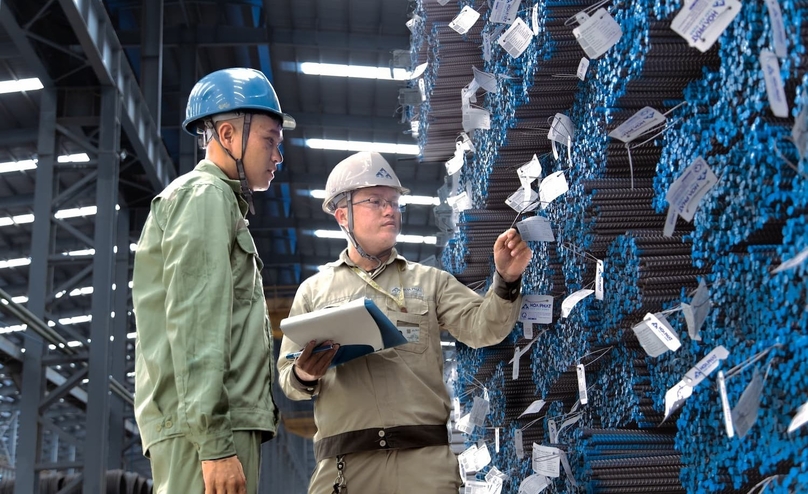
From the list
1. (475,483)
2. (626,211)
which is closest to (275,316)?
(475,483)

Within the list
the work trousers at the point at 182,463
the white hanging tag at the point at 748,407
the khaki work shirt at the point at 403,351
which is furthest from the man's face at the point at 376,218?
the white hanging tag at the point at 748,407

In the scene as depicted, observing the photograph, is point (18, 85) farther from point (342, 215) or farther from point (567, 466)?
point (567, 466)

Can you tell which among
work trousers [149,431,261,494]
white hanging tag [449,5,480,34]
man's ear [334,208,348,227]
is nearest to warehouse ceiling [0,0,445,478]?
man's ear [334,208,348,227]

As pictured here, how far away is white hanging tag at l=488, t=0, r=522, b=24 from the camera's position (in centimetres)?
382

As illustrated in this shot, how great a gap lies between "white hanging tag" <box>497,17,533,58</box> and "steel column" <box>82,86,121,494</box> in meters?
10.1

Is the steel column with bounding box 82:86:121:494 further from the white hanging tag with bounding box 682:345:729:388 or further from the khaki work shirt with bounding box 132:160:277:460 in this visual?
the white hanging tag with bounding box 682:345:729:388

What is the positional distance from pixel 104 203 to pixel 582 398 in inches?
426

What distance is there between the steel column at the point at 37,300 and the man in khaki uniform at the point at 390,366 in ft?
28.8

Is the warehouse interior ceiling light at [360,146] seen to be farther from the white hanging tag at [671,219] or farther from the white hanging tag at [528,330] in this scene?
the white hanging tag at [671,219]

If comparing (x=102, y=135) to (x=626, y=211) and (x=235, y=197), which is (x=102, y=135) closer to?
(x=235, y=197)

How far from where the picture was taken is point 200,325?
2.90m

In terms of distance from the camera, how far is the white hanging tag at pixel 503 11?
3820mm

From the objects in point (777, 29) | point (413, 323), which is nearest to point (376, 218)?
point (413, 323)

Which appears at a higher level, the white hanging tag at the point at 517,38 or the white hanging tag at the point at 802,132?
the white hanging tag at the point at 517,38
